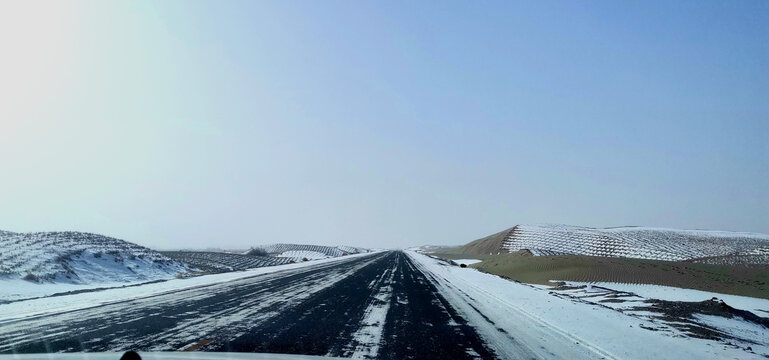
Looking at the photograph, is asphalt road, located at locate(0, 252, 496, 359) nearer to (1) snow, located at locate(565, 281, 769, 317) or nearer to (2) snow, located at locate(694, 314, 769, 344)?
(2) snow, located at locate(694, 314, 769, 344)

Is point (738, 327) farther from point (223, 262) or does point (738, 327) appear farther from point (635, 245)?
point (635, 245)

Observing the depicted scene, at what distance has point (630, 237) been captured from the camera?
102 m

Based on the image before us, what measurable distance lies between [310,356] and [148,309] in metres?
7.38

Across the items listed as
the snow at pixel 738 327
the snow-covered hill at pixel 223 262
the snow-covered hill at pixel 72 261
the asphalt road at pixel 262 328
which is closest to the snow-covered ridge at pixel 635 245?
the snow-covered hill at pixel 223 262

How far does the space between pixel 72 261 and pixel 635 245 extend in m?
87.8

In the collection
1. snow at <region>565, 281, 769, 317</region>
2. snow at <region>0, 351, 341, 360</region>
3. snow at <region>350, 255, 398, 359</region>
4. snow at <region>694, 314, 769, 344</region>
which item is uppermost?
snow at <region>0, 351, 341, 360</region>

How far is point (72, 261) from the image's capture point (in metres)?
26.6

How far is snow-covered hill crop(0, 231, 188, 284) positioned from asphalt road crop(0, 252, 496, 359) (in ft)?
35.2

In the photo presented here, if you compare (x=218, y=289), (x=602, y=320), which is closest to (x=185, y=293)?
(x=218, y=289)

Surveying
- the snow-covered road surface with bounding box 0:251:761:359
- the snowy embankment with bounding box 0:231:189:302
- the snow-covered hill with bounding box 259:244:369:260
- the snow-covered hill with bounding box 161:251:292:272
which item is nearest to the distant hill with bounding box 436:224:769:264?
the snow-covered hill with bounding box 259:244:369:260

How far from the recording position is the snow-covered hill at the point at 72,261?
75.0 feet

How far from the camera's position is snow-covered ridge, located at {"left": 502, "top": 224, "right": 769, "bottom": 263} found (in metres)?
78.8

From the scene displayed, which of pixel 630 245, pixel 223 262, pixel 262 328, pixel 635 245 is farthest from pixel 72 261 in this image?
pixel 635 245

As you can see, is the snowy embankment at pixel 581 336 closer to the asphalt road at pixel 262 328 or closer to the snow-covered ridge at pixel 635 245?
the asphalt road at pixel 262 328
